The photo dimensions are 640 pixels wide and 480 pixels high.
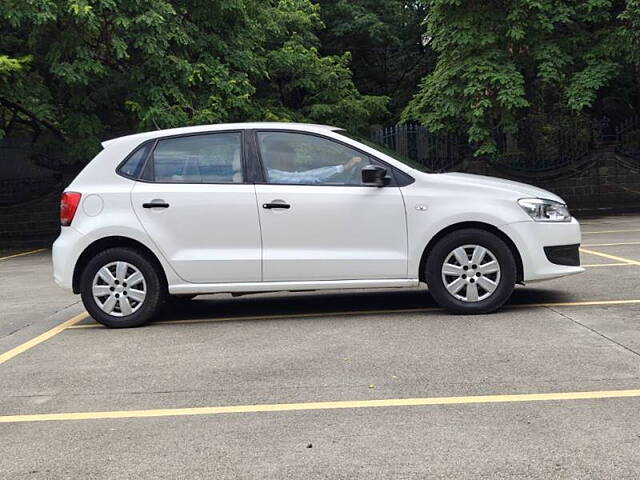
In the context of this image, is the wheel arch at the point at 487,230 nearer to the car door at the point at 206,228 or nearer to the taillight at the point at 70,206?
the car door at the point at 206,228

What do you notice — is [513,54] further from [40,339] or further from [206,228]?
[40,339]

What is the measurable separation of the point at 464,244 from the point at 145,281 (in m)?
2.91

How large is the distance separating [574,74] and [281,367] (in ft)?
55.3

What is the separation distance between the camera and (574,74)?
19.7m

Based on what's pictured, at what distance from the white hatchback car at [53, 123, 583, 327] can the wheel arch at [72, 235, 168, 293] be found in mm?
13

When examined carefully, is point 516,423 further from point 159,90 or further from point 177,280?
point 159,90

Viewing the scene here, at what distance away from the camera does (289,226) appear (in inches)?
264

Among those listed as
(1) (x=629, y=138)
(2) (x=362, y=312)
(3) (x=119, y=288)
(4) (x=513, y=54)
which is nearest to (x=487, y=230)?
(2) (x=362, y=312)

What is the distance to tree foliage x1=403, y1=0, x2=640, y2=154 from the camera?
62.4 feet

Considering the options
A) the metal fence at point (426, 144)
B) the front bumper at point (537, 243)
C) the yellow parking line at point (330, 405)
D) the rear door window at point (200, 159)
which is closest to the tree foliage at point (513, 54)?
the metal fence at point (426, 144)

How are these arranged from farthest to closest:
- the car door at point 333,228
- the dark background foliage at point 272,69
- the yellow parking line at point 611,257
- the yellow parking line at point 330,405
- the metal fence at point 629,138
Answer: the metal fence at point 629,138
the dark background foliage at point 272,69
the yellow parking line at point 611,257
the car door at point 333,228
the yellow parking line at point 330,405

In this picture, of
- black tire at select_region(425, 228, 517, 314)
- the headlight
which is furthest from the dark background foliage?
the headlight

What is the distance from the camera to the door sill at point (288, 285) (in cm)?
668

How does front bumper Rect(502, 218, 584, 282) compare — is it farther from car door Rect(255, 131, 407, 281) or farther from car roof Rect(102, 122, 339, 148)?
car roof Rect(102, 122, 339, 148)
